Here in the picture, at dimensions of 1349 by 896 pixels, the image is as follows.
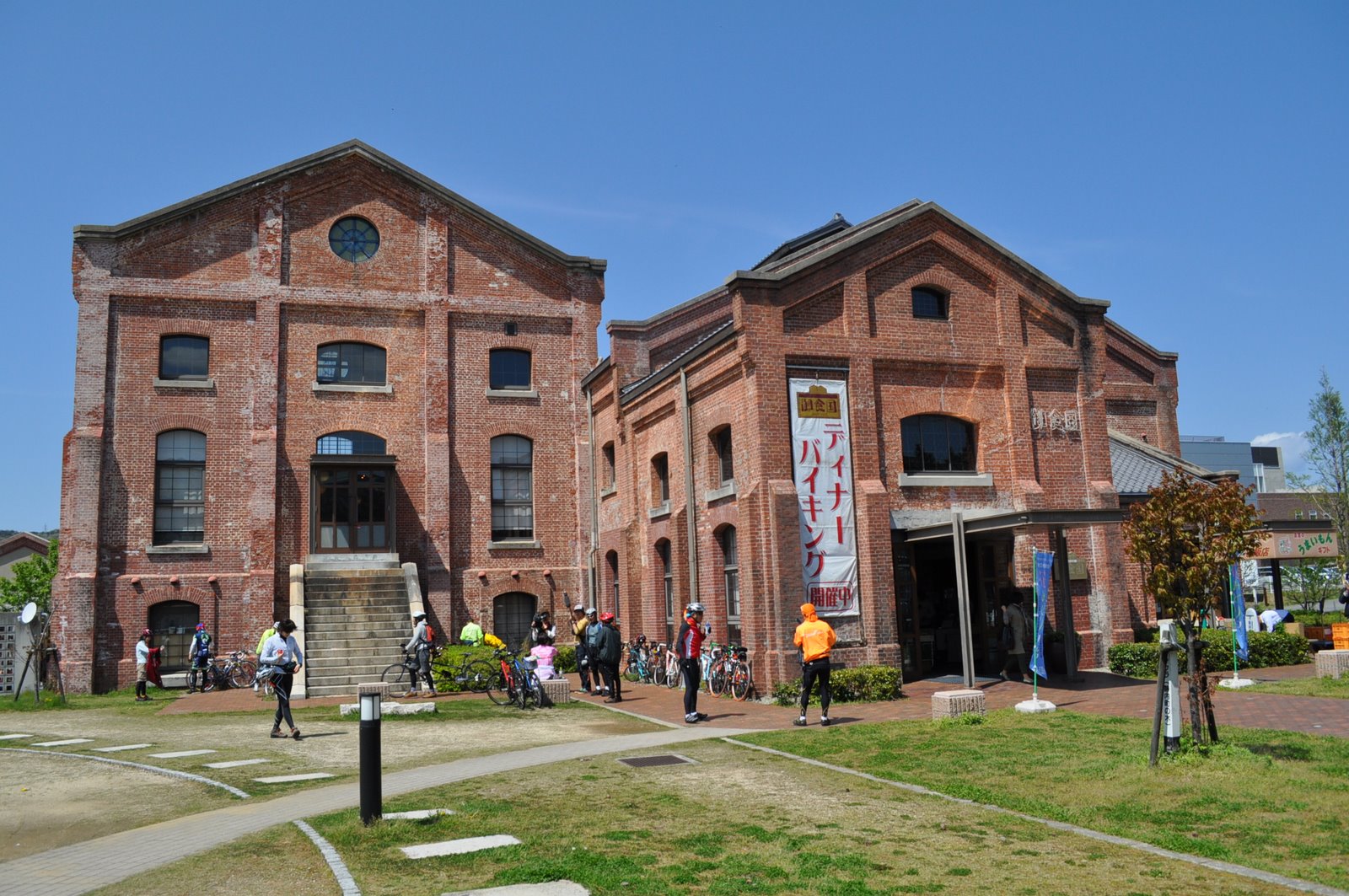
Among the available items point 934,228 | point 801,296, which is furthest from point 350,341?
point 934,228

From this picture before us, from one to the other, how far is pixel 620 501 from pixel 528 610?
15.4 ft

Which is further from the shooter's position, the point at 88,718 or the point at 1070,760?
the point at 88,718

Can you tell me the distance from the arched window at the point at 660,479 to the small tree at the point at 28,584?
37379mm

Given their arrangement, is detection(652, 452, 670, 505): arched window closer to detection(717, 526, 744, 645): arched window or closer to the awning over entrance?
detection(717, 526, 744, 645): arched window

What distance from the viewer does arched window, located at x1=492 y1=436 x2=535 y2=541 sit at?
2939 cm

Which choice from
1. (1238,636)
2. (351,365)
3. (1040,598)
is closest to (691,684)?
(1040,598)

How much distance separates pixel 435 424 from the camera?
28.6 m

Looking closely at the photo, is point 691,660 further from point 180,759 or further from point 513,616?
point 513,616

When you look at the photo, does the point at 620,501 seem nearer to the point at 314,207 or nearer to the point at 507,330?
the point at 507,330

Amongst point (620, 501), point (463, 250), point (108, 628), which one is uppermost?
point (463, 250)

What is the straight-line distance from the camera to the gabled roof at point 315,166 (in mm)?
27094

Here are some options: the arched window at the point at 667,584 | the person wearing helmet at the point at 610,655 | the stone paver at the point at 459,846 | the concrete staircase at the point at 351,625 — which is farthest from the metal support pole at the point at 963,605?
the concrete staircase at the point at 351,625

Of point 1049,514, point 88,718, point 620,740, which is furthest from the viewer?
point 88,718

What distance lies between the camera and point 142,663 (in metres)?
23.7
